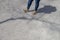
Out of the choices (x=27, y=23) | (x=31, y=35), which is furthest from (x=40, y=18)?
(x=31, y=35)

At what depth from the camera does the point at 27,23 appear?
5.05 meters

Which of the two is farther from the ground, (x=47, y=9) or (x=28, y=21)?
(x=47, y=9)

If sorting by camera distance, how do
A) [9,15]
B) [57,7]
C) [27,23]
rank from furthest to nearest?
1. [57,7]
2. [9,15]
3. [27,23]

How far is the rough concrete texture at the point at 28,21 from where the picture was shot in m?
4.56

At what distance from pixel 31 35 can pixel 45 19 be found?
3.01 feet

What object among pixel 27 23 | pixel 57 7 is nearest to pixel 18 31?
pixel 27 23

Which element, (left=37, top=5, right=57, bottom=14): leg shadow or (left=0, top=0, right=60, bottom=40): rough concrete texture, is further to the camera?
(left=37, top=5, right=57, bottom=14): leg shadow

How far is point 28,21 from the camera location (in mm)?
5148

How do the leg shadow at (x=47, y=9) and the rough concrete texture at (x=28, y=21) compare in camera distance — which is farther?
the leg shadow at (x=47, y=9)

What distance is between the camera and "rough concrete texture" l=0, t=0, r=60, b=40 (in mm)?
4562

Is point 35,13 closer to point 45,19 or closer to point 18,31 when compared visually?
point 45,19

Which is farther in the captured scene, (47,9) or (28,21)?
(47,9)

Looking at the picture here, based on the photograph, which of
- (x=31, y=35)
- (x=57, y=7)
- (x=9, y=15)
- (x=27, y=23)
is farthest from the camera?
(x=57, y=7)

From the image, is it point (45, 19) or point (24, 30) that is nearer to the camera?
point (24, 30)
